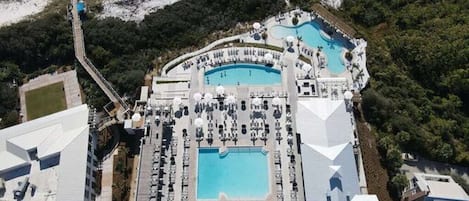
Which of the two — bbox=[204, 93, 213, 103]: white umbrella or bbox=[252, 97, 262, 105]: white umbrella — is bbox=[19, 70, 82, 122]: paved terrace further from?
bbox=[252, 97, 262, 105]: white umbrella

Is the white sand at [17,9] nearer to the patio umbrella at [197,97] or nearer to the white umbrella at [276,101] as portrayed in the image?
the patio umbrella at [197,97]

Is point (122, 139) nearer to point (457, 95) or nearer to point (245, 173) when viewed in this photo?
point (245, 173)

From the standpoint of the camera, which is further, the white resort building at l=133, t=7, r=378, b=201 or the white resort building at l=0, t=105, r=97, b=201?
the white resort building at l=133, t=7, r=378, b=201

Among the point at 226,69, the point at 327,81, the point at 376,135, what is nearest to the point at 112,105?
the point at 226,69

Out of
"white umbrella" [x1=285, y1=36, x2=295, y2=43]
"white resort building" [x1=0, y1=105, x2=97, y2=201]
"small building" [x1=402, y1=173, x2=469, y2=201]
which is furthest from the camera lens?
"white umbrella" [x1=285, y1=36, x2=295, y2=43]

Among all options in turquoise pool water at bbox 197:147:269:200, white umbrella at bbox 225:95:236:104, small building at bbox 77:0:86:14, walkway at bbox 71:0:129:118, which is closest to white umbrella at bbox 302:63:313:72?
white umbrella at bbox 225:95:236:104

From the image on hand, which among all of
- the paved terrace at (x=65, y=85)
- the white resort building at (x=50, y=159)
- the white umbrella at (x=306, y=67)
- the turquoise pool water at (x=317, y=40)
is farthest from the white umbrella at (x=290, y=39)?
the paved terrace at (x=65, y=85)
